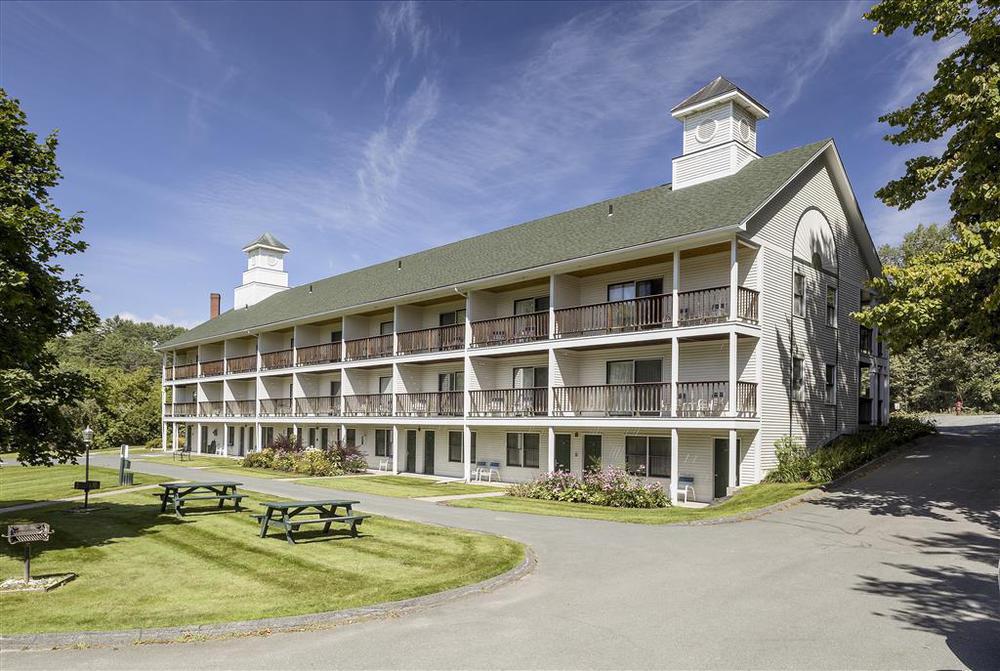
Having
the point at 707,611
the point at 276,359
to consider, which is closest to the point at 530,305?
the point at 707,611

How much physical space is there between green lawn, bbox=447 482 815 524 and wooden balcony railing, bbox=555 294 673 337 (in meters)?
5.72

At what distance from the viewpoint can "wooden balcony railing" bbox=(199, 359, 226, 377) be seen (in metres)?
48.6

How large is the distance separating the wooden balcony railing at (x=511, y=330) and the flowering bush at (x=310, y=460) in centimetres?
933

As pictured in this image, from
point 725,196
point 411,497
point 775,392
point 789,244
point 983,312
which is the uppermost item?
point 725,196

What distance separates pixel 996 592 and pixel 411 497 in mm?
15924

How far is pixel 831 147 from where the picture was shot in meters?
24.8

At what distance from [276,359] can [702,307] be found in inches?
1115

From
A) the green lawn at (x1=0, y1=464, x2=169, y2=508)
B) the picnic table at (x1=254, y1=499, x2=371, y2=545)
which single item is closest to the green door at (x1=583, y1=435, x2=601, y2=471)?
the picnic table at (x1=254, y1=499, x2=371, y2=545)

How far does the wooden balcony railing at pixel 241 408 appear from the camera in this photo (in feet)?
146

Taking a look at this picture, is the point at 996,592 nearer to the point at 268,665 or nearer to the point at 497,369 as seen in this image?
the point at 268,665

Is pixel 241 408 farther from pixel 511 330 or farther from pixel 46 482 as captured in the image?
pixel 511 330

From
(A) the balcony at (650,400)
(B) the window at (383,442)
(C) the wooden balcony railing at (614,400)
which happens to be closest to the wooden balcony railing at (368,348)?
(B) the window at (383,442)

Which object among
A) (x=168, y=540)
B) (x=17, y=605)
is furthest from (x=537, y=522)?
(x=17, y=605)

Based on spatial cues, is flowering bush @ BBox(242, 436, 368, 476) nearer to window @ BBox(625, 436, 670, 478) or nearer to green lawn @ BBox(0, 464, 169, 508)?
green lawn @ BBox(0, 464, 169, 508)
